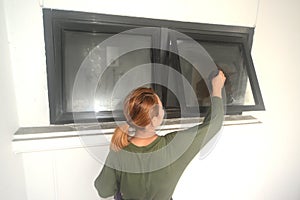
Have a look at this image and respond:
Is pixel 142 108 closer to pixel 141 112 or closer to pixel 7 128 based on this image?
pixel 141 112

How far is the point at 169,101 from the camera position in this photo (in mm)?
1137

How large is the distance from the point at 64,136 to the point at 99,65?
1.35 feet

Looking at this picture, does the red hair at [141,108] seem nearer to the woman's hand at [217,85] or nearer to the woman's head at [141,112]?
the woman's head at [141,112]

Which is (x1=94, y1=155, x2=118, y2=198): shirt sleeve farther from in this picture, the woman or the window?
the window

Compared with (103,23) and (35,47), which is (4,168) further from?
(103,23)

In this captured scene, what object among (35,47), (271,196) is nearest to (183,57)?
(35,47)

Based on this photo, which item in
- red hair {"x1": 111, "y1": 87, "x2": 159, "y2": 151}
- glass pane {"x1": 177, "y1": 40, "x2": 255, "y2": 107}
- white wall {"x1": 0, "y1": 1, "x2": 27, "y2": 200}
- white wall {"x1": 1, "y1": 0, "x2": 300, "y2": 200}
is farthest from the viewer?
glass pane {"x1": 177, "y1": 40, "x2": 255, "y2": 107}

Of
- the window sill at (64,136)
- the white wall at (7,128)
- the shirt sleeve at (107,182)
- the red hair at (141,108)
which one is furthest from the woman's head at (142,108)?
the white wall at (7,128)

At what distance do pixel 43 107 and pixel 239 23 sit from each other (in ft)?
4.15

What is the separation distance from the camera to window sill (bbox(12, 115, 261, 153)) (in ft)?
2.98

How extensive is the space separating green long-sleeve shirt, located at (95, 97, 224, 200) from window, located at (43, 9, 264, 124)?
0.38 meters

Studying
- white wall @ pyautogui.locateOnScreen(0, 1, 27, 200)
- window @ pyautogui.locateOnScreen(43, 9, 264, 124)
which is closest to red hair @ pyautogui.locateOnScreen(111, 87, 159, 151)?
window @ pyautogui.locateOnScreen(43, 9, 264, 124)

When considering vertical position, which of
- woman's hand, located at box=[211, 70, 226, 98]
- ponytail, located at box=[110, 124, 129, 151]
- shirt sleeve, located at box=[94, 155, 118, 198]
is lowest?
shirt sleeve, located at box=[94, 155, 118, 198]

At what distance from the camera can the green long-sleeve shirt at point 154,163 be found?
687 mm
